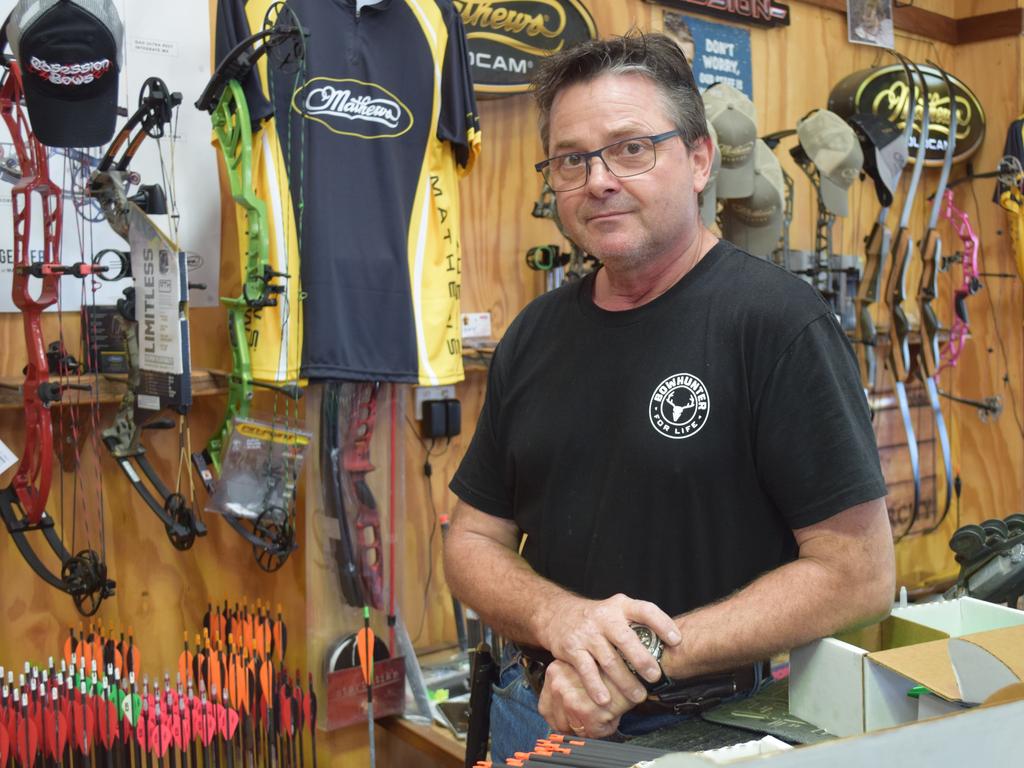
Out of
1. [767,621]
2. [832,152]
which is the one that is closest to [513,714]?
[767,621]

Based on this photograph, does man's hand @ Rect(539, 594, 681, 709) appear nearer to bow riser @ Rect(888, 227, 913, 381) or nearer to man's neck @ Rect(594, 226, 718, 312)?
man's neck @ Rect(594, 226, 718, 312)

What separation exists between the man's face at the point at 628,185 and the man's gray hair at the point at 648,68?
0.01 metres

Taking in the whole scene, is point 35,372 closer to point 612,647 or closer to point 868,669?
point 612,647

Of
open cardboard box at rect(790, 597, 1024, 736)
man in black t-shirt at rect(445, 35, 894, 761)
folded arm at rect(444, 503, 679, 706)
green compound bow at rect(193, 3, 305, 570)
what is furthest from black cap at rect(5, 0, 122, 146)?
open cardboard box at rect(790, 597, 1024, 736)

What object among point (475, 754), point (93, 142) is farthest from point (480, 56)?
point (475, 754)

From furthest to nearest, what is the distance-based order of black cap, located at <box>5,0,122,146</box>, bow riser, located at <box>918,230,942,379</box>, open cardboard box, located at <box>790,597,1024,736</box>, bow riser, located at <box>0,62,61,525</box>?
1. bow riser, located at <box>918,230,942,379</box>
2. bow riser, located at <box>0,62,61,525</box>
3. black cap, located at <box>5,0,122,146</box>
4. open cardboard box, located at <box>790,597,1024,736</box>

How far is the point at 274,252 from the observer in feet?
8.38

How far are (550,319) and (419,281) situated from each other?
121 centimetres

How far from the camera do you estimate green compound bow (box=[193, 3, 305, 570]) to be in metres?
2.45

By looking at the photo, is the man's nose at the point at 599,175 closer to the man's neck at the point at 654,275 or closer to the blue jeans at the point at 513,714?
the man's neck at the point at 654,275

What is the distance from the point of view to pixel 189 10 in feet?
8.97

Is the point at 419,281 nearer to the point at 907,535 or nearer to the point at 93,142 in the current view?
the point at 93,142

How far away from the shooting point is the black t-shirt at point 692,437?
1278mm

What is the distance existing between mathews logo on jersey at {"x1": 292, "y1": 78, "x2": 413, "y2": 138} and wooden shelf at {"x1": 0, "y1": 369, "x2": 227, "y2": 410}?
671 millimetres
